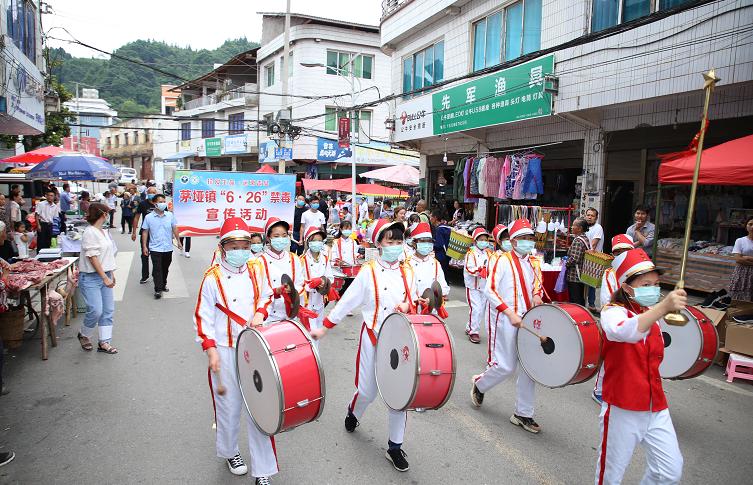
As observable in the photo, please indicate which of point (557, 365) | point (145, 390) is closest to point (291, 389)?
point (557, 365)

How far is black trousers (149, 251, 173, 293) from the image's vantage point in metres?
9.40

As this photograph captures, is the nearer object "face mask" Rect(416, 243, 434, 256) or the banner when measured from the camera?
"face mask" Rect(416, 243, 434, 256)

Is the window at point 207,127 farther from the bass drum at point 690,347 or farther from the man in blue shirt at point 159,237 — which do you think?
the bass drum at point 690,347

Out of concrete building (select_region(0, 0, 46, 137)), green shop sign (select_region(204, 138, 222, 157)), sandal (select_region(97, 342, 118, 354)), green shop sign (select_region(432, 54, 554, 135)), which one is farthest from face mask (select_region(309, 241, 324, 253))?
green shop sign (select_region(204, 138, 222, 157))

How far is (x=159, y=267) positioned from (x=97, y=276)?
3348 mm

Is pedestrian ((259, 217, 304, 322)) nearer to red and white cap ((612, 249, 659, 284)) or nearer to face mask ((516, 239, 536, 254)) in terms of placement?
face mask ((516, 239, 536, 254))

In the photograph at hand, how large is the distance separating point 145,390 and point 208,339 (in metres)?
2.29

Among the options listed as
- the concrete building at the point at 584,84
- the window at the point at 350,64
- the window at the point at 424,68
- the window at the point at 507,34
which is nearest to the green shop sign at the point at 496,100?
the concrete building at the point at 584,84

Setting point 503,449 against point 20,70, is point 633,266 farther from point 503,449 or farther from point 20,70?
point 20,70

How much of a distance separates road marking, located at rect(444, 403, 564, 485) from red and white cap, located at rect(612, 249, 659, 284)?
5.27 ft

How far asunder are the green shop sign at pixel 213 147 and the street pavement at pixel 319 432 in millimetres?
34056

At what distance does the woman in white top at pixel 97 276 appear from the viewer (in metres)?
6.02

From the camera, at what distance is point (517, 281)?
4.71 m

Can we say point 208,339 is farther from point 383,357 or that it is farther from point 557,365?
point 557,365
